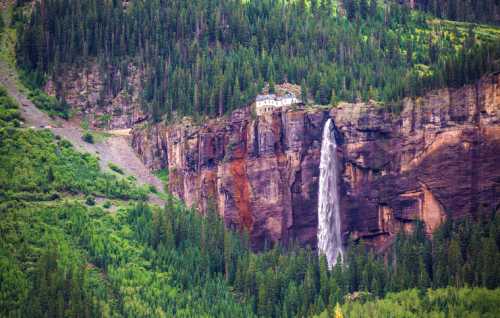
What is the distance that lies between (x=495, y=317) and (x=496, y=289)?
5740 millimetres

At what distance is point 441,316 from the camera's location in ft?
640

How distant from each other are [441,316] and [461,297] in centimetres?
470

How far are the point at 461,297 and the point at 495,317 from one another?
17.7ft

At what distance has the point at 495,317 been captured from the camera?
19488cm

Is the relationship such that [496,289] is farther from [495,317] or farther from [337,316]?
[337,316]

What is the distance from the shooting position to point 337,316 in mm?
197875

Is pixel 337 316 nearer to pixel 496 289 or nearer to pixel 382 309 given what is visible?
pixel 382 309

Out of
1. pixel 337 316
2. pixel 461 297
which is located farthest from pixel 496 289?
pixel 337 316

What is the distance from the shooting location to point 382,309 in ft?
654

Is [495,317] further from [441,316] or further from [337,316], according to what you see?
[337,316]

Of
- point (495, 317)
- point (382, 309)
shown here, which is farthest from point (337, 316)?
point (495, 317)

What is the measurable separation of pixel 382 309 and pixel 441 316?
7.81m

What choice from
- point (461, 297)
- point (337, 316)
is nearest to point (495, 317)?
point (461, 297)
